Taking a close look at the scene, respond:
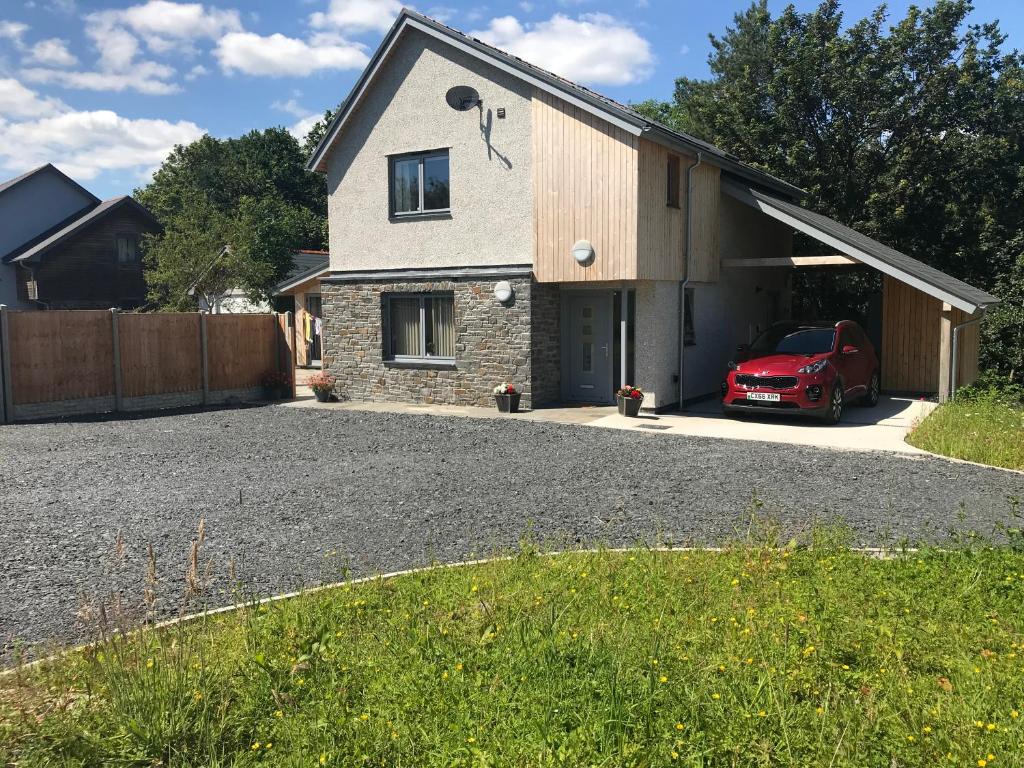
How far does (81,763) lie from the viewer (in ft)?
11.1

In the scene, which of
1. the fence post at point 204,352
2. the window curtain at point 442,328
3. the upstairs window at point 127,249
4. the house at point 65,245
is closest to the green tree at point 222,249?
the upstairs window at point 127,249

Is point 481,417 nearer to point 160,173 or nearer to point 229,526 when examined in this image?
point 229,526

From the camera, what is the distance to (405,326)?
57.3 ft

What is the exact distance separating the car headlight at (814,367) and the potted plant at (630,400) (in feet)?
9.07

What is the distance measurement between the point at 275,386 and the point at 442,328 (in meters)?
4.68

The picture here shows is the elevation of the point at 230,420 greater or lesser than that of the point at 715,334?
lesser

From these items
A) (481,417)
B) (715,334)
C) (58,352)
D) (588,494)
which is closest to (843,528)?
(588,494)

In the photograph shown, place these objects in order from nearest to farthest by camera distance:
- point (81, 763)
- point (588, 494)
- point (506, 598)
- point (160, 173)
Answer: point (81, 763) < point (506, 598) < point (588, 494) < point (160, 173)

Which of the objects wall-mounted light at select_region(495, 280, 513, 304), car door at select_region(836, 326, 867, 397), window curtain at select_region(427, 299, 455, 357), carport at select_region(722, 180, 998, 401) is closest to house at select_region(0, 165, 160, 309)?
window curtain at select_region(427, 299, 455, 357)

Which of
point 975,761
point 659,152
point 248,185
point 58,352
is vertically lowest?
point 975,761

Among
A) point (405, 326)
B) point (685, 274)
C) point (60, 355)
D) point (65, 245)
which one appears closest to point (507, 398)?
point (405, 326)

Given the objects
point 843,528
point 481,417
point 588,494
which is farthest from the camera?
point 481,417

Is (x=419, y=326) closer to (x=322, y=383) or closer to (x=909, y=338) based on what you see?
(x=322, y=383)

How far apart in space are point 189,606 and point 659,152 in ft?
40.0
